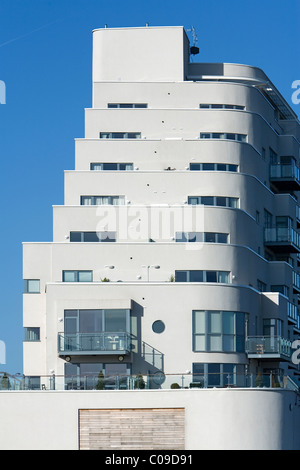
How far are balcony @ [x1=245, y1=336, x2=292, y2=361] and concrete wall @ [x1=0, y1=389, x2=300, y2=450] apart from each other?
17.5 feet

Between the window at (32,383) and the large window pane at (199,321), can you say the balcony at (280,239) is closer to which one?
the large window pane at (199,321)

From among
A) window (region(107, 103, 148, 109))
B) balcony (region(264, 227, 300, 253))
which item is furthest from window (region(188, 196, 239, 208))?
window (region(107, 103, 148, 109))

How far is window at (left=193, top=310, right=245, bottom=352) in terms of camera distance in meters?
68.8

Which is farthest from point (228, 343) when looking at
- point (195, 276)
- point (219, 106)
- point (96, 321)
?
point (219, 106)

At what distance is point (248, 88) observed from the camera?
79.2 m

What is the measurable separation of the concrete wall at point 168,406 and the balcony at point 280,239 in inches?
625

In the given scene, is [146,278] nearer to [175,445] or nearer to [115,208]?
[115,208]

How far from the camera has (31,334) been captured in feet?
235

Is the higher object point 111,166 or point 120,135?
point 120,135

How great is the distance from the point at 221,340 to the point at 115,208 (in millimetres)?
9054

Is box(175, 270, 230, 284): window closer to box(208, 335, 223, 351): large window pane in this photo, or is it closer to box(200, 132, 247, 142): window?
box(208, 335, 223, 351): large window pane

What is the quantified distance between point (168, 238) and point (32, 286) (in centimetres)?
730

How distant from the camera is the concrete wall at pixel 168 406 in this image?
63875 millimetres

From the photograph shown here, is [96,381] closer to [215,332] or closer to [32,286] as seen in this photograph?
[215,332]
